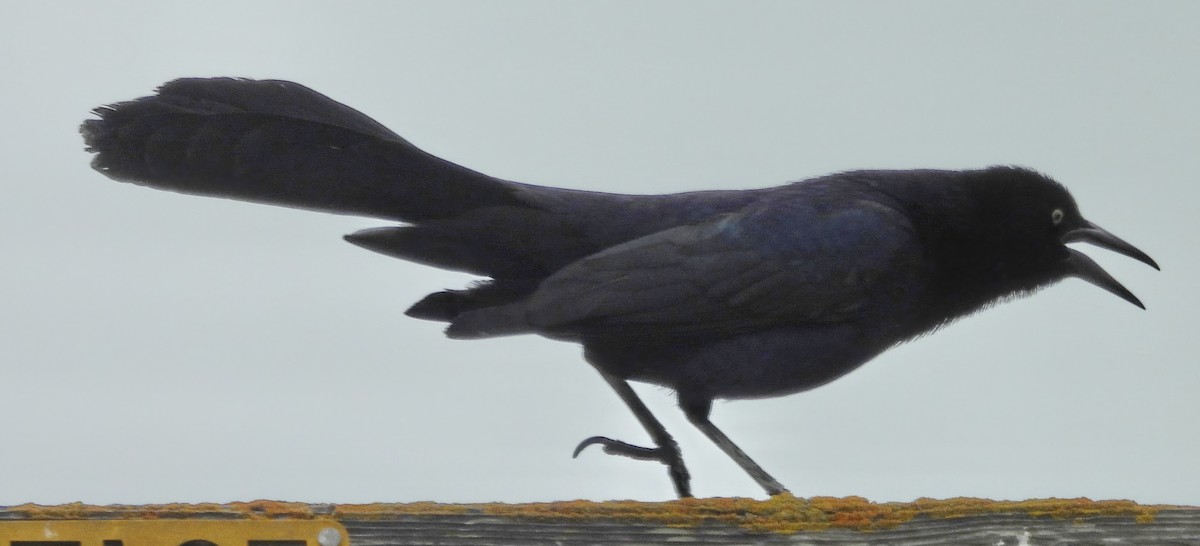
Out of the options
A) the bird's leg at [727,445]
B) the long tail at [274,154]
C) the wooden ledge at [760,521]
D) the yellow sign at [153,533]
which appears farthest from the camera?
the bird's leg at [727,445]

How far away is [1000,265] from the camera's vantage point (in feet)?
10.6

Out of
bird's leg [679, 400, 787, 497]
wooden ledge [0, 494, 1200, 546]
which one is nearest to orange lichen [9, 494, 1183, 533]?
wooden ledge [0, 494, 1200, 546]

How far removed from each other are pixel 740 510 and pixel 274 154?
1236mm

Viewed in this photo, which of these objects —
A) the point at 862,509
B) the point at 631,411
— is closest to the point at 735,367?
the point at 631,411

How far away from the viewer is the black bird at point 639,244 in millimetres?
2715

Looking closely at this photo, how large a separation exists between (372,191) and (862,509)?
1230 mm

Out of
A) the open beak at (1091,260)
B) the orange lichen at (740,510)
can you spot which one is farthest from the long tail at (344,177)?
the open beak at (1091,260)

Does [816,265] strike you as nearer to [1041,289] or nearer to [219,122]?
[1041,289]

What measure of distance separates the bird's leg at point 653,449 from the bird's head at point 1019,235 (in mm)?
799

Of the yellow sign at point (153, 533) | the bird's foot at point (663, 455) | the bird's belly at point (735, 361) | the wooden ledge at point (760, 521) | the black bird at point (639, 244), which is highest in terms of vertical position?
the black bird at point (639, 244)

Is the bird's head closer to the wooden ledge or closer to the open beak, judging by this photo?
the open beak

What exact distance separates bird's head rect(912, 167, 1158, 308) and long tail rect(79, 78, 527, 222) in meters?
1.18

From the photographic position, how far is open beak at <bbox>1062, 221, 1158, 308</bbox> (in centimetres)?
318

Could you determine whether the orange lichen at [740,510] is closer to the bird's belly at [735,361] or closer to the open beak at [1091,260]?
the bird's belly at [735,361]
